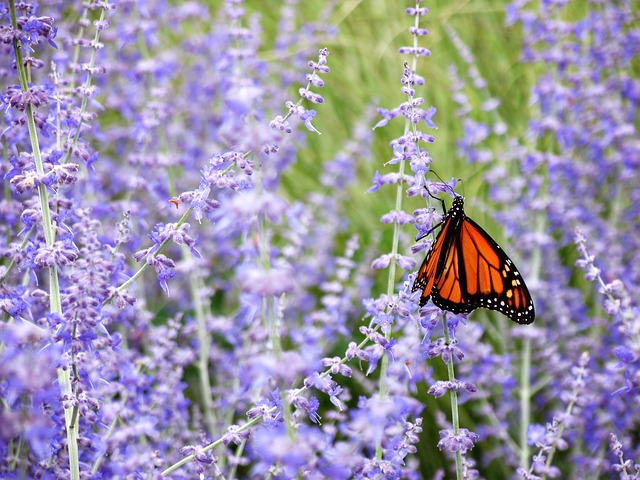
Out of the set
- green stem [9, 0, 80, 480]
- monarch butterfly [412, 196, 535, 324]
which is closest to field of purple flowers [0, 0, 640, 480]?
green stem [9, 0, 80, 480]

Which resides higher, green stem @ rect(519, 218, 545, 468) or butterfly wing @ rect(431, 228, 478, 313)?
butterfly wing @ rect(431, 228, 478, 313)

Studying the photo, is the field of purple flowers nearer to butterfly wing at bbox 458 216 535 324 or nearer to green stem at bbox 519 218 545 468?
green stem at bbox 519 218 545 468

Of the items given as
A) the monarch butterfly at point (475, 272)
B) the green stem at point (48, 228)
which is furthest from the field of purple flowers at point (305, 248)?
the monarch butterfly at point (475, 272)

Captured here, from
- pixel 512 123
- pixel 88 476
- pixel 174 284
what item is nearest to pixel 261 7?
pixel 512 123

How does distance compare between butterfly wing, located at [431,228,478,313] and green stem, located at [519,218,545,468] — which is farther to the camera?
green stem, located at [519,218,545,468]

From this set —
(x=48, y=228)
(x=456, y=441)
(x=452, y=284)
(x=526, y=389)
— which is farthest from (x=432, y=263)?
(x=526, y=389)

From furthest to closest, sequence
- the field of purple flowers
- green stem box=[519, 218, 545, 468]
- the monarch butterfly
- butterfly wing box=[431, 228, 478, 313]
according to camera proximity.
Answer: green stem box=[519, 218, 545, 468], the monarch butterfly, butterfly wing box=[431, 228, 478, 313], the field of purple flowers

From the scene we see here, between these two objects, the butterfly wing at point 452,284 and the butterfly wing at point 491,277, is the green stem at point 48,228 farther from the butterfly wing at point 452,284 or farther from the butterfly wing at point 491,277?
the butterfly wing at point 491,277

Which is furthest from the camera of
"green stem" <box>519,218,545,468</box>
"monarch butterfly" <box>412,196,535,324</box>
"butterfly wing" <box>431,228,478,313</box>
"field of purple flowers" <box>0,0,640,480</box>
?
"green stem" <box>519,218,545,468</box>
